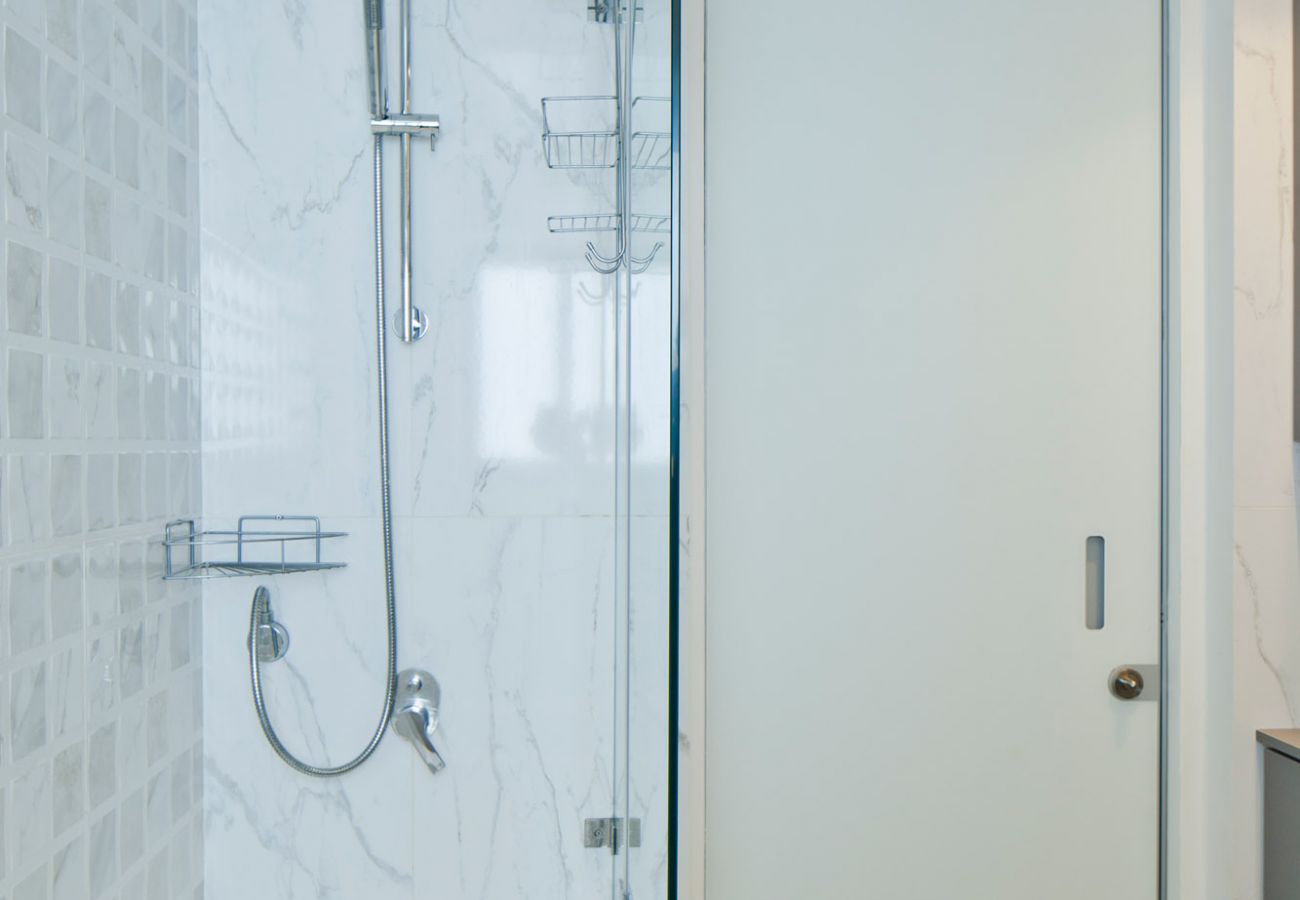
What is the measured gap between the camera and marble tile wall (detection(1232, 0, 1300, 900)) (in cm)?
143

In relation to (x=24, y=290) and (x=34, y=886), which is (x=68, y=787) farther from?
(x=24, y=290)

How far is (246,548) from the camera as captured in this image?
1.54 m

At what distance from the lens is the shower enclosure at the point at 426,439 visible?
1.54 m

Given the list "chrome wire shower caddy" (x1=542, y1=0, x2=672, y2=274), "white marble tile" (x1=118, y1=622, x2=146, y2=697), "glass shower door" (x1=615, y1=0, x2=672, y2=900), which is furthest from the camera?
"white marble tile" (x1=118, y1=622, x2=146, y2=697)

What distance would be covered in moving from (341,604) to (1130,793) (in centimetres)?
141

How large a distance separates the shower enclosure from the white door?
9.4 inches

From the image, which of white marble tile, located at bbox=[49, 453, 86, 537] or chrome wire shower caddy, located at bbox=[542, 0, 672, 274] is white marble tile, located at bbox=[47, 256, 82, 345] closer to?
white marble tile, located at bbox=[49, 453, 86, 537]

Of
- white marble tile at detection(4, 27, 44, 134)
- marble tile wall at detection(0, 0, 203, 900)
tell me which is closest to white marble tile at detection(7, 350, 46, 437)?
marble tile wall at detection(0, 0, 203, 900)

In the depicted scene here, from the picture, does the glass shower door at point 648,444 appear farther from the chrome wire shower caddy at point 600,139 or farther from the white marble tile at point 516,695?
the white marble tile at point 516,695

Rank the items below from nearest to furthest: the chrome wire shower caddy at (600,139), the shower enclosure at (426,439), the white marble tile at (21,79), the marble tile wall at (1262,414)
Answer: the white marble tile at (21,79) → the chrome wire shower caddy at (600,139) → the marble tile wall at (1262,414) → the shower enclosure at (426,439)

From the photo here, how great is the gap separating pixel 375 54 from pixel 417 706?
43.7 inches

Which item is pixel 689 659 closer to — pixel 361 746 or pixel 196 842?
pixel 361 746

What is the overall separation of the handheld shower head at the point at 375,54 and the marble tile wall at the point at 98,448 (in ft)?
0.99

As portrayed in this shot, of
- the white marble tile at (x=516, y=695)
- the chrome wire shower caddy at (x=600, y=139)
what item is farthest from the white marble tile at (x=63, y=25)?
the white marble tile at (x=516, y=695)
